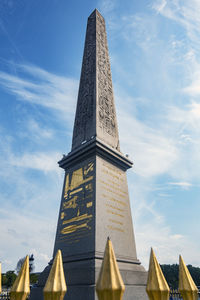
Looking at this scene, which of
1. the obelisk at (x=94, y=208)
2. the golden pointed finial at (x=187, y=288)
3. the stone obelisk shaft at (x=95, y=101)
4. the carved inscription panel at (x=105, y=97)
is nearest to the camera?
the golden pointed finial at (x=187, y=288)

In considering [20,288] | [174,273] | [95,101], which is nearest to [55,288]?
[20,288]

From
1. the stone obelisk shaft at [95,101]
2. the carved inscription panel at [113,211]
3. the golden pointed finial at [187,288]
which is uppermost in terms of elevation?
the stone obelisk shaft at [95,101]

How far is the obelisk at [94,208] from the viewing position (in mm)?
6103

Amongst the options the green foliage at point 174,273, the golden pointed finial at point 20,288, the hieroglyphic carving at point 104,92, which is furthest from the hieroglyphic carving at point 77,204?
the green foliage at point 174,273

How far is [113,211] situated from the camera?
24.9 feet

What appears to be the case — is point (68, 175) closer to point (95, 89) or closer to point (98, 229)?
point (98, 229)

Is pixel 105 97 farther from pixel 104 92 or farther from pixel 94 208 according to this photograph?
pixel 94 208

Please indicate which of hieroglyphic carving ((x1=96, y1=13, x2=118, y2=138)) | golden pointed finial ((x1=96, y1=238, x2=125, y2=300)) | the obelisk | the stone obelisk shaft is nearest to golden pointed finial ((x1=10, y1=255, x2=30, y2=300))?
golden pointed finial ((x1=96, y1=238, x2=125, y2=300))

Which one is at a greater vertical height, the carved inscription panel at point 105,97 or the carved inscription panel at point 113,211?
the carved inscription panel at point 105,97

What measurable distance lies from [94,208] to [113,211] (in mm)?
972

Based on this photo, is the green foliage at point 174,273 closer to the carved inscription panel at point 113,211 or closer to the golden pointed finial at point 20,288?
the carved inscription panel at point 113,211

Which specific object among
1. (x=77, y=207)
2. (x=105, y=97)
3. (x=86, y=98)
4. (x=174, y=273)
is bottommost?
(x=77, y=207)

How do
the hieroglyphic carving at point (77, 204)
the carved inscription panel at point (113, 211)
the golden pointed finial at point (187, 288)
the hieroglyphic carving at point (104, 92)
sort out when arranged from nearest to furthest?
the golden pointed finial at point (187, 288), the carved inscription panel at point (113, 211), the hieroglyphic carving at point (77, 204), the hieroglyphic carving at point (104, 92)

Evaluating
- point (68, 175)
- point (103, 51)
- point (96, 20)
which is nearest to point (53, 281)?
point (68, 175)
